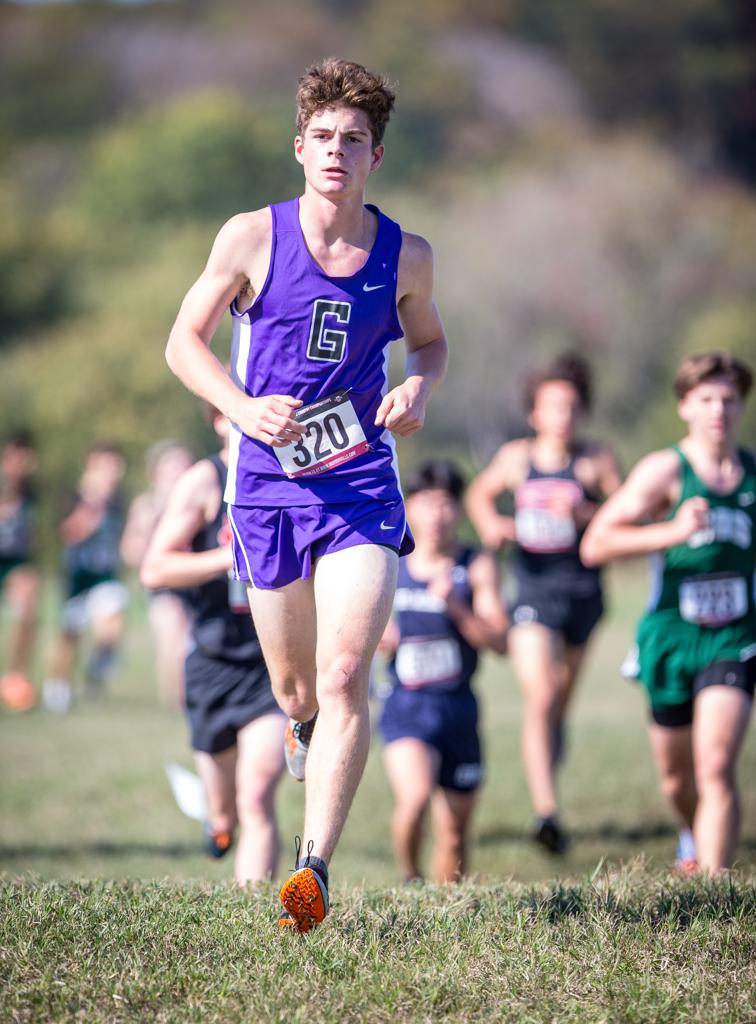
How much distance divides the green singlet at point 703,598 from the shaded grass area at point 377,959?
1892mm

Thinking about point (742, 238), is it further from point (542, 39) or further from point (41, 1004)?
point (41, 1004)

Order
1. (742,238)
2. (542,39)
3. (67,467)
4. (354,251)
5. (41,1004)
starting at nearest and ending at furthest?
(41,1004) → (354,251) → (67,467) → (742,238) → (542,39)

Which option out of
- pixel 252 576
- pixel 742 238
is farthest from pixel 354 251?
pixel 742 238

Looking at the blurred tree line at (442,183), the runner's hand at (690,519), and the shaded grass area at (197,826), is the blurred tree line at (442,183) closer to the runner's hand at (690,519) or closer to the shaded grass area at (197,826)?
the shaded grass area at (197,826)

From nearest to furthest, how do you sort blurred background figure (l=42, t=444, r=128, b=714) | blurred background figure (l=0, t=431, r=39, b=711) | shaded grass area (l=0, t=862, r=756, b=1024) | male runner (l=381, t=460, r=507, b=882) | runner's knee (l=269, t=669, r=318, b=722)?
shaded grass area (l=0, t=862, r=756, b=1024) → runner's knee (l=269, t=669, r=318, b=722) → male runner (l=381, t=460, r=507, b=882) → blurred background figure (l=0, t=431, r=39, b=711) → blurred background figure (l=42, t=444, r=128, b=714)

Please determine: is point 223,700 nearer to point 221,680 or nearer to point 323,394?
point 221,680

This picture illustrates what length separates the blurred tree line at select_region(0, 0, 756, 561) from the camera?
168 ft

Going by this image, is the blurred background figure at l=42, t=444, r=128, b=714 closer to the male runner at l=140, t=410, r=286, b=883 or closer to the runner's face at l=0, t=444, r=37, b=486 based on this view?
the runner's face at l=0, t=444, r=37, b=486

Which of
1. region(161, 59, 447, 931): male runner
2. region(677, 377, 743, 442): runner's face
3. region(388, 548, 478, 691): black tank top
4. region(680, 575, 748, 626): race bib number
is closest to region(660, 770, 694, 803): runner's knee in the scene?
region(680, 575, 748, 626): race bib number

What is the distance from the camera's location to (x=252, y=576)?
477 cm

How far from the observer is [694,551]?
22.1 ft

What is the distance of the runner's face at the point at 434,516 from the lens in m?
7.79

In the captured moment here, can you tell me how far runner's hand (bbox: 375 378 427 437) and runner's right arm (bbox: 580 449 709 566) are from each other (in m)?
2.27

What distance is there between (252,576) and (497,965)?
4.94ft
